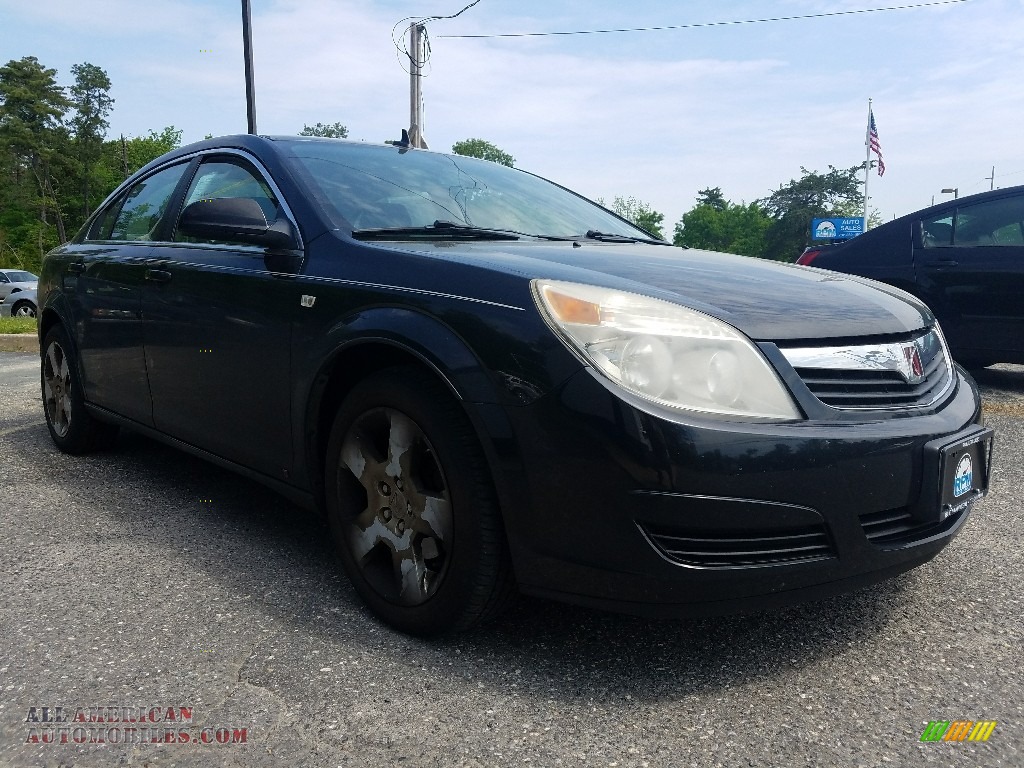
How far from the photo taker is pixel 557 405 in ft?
6.49

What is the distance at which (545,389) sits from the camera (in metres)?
2.00

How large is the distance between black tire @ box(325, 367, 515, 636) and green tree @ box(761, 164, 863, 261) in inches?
3339

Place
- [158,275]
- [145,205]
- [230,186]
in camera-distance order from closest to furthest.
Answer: [230,186]
[158,275]
[145,205]

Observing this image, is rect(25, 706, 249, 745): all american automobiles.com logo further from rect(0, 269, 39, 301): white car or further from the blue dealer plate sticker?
rect(0, 269, 39, 301): white car

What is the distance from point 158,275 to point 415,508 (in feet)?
5.84

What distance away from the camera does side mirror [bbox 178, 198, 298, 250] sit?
280 cm

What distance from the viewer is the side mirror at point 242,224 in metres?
2.80

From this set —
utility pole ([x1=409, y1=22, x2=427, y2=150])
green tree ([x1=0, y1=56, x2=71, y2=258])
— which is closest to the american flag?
utility pole ([x1=409, y1=22, x2=427, y2=150])

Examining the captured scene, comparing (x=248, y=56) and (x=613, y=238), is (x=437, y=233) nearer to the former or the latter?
(x=613, y=238)

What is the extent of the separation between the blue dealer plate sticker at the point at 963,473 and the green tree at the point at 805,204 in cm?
8443

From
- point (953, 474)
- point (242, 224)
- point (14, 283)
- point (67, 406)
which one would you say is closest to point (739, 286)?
point (953, 474)

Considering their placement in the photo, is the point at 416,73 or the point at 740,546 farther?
the point at 416,73

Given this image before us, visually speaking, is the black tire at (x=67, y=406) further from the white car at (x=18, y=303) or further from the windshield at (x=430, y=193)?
the white car at (x=18, y=303)

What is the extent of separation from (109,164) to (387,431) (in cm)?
7211
